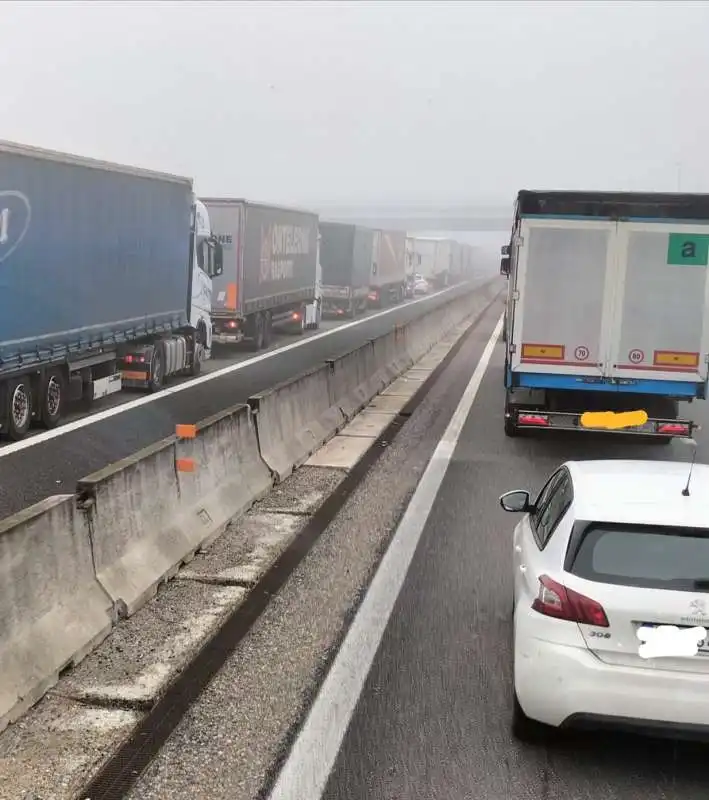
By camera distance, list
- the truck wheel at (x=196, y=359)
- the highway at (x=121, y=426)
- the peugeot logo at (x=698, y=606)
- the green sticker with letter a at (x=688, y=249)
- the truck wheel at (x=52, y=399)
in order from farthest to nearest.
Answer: the truck wheel at (x=196, y=359) → the truck wheel at (x=52, y=399) → the green sticker with letter a at (x=688, y=249) → the highway at (x=121, y=426) → the peugeot logo at (x=698, y=606)

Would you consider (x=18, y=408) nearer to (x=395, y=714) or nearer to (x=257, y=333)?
(x=395, y=714)

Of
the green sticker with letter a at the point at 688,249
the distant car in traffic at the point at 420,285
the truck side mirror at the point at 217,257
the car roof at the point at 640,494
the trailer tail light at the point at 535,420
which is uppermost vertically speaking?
the green sticker with letter a at the point at 688,249

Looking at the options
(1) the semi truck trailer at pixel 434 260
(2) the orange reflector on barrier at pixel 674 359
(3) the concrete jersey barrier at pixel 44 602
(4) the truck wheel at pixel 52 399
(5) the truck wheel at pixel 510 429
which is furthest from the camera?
(1) the semi truck trailer at pixel 434 260

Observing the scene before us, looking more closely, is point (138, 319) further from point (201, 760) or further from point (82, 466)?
point (201, 760)

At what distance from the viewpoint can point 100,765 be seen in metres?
5.36

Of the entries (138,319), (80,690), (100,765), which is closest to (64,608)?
(80,690)

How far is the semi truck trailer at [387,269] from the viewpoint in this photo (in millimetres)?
55938

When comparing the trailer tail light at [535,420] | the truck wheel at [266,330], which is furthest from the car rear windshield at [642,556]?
the truck wheel at [266,330]

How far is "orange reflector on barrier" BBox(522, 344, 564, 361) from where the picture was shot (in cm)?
1479

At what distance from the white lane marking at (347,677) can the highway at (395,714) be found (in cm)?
1

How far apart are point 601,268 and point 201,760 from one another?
408 inches

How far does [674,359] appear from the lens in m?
14.5

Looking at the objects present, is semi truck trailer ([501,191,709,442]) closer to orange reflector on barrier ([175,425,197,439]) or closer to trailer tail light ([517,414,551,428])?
trailer tail light ([517,414,551,428])

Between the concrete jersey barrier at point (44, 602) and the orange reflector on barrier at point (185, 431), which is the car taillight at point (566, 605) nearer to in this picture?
the concrete jersey barrier at point (44, 602)
